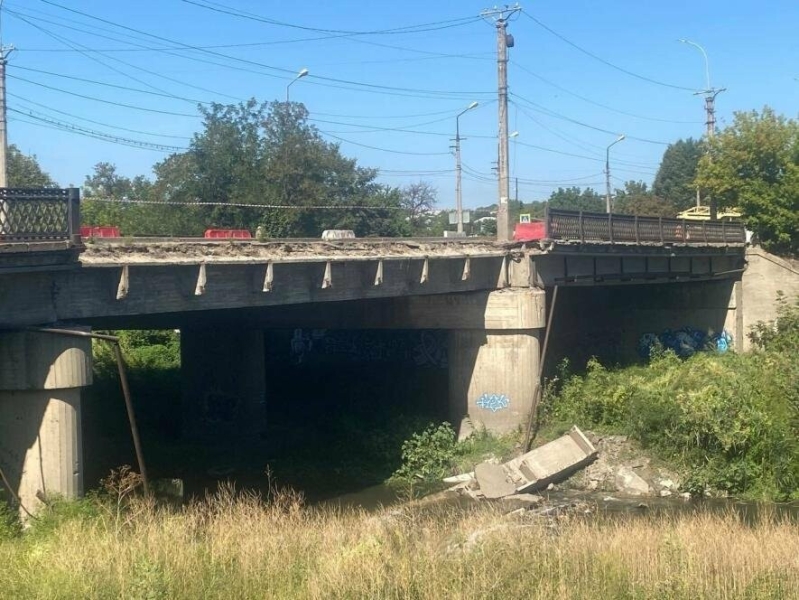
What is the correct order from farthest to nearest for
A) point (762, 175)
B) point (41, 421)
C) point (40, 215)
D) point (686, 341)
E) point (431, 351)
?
point (762, 175), point (686, 341), point (431, 351), point (41, 421), point (40, 215)

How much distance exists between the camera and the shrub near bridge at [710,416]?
67.7 ft

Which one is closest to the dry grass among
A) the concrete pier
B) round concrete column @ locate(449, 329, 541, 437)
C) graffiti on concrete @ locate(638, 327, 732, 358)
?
round concrete column @ locate(449, 329, 541, 437)

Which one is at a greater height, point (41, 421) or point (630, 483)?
point (41, 421)

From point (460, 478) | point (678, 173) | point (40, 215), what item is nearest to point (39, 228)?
point (40, 215)

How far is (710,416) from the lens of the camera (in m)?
21.4

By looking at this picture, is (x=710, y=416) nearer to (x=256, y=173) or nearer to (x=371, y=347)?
(x=371, y=347)

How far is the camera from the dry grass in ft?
28.3

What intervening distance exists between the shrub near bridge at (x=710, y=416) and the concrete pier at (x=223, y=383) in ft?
28.3

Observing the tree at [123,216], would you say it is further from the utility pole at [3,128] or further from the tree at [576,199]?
the tree at [576,199]

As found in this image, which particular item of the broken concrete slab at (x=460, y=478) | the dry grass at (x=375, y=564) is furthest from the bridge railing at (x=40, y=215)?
the broken concrete slab at (x=460, y=478)

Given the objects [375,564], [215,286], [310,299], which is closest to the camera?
[375,564]

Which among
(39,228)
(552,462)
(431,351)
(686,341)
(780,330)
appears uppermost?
(39,228)

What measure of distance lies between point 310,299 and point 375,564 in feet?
34.4

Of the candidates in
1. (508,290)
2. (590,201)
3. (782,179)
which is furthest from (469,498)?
(590,201)
